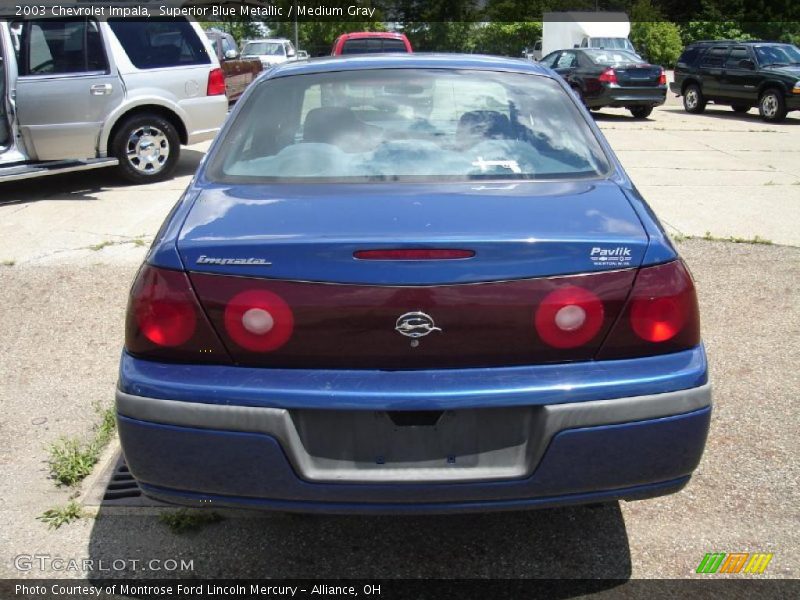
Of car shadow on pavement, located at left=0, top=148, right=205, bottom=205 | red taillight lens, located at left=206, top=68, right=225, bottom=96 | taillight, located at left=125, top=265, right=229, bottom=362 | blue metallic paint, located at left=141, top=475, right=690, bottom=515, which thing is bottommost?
car shadow on pavement, located at left=0, top=148, right=205, bottom=205

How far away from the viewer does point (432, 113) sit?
3391 mm

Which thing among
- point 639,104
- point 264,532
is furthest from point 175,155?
point 639,104

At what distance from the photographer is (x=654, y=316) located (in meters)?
2.36

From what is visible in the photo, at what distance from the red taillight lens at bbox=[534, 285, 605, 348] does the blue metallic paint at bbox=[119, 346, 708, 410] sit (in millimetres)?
→ 77

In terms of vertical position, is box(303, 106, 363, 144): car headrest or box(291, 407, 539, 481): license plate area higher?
box(303, 106, 363, 144): car headrest

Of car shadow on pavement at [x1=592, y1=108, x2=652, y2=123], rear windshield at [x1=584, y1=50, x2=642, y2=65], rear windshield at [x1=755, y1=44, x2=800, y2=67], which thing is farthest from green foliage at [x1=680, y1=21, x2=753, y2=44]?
rear windshield at [x1=584, y1=50, x2=642, y2=65]

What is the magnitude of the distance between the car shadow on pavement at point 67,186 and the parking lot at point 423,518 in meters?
1.01

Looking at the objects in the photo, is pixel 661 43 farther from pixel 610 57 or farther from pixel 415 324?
pixel 415 324

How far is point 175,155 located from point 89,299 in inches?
171

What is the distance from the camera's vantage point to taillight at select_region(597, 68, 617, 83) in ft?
57.0

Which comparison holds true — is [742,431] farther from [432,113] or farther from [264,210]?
[264,210]

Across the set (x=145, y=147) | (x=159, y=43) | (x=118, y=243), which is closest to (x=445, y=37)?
(x=159, y=43)

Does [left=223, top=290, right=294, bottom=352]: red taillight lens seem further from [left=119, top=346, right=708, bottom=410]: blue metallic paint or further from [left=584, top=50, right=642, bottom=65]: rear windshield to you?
[left=584, top=50, right=642, bottom=65]: rear windshield

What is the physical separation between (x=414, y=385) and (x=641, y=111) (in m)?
17.4
